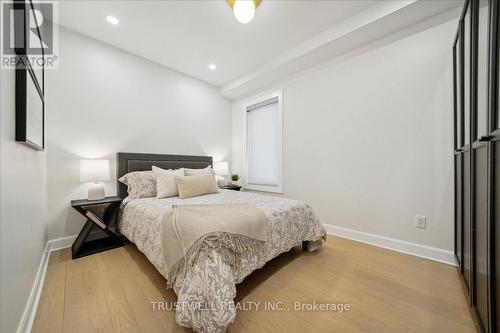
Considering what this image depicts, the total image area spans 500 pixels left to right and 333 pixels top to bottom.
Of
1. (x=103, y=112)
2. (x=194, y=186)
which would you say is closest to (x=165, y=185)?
(x=194, y=186)

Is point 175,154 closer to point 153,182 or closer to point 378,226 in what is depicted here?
point 153,182

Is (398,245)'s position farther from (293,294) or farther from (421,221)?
(293,294)

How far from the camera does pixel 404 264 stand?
192 cm

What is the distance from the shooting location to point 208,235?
4.11 feet

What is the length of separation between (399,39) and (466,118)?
1.26 meters

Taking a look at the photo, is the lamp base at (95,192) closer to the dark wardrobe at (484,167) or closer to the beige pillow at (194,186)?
the beige pillow at (194,186)

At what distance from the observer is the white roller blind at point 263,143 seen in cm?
363

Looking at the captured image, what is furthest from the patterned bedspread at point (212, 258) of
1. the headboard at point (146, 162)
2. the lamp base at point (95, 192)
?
the headboard at point (146, 162)

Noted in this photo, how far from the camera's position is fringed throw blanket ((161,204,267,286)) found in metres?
1.24

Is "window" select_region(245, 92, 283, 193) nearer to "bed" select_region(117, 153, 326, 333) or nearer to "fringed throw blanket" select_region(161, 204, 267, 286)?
"bed" select_region(117, 153, 326, 333)

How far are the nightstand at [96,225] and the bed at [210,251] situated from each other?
0.13m

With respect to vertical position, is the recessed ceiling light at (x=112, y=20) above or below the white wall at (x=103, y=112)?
above

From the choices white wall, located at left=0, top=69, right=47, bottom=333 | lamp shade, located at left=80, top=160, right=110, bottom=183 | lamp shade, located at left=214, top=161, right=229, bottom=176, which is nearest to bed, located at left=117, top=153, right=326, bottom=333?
lamp shade, located at left=80, top=160, right=110, bottom=183

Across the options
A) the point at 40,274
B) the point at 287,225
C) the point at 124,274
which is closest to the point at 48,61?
the point at 40,274
